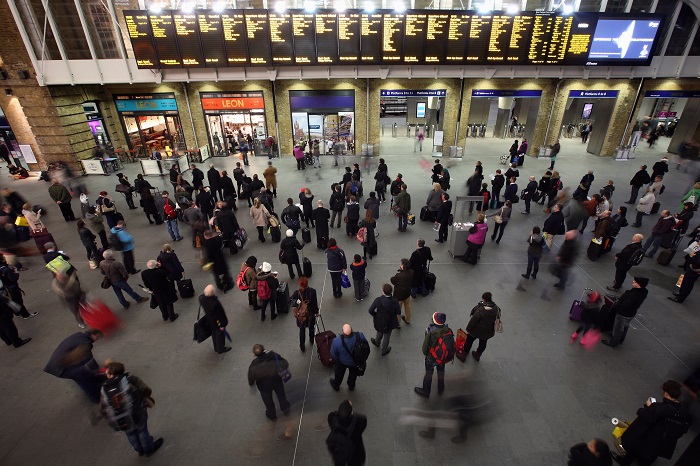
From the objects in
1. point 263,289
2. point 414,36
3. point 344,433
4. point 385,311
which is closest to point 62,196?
point 263,289

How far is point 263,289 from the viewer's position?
684 centimetres

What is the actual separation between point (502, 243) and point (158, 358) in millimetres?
9186

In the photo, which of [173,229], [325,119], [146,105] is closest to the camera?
[173,229]

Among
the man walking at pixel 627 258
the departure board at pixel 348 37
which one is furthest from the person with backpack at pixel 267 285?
the departure board at pixel 348 37

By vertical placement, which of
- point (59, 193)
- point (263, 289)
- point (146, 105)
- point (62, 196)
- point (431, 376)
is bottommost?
point (431, 376)

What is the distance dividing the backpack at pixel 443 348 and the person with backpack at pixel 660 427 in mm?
2343

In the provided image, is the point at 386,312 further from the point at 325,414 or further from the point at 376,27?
the point at 376,27

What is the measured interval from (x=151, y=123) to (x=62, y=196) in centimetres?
960

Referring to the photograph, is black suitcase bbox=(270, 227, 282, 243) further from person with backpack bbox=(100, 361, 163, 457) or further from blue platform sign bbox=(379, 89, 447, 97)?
blue platform sign bbox=(379, 89, 447, 97)

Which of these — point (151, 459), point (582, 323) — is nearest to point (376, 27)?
point (582, 323)

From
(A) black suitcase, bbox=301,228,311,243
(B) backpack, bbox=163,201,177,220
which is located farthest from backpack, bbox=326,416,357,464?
(B) backpack, bbox=163,201,177,220

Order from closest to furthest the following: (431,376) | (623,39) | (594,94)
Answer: (431,376)
(623,39)
(594,94)

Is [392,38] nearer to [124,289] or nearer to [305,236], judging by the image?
[305,236]

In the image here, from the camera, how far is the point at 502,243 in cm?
Answer: 1032
